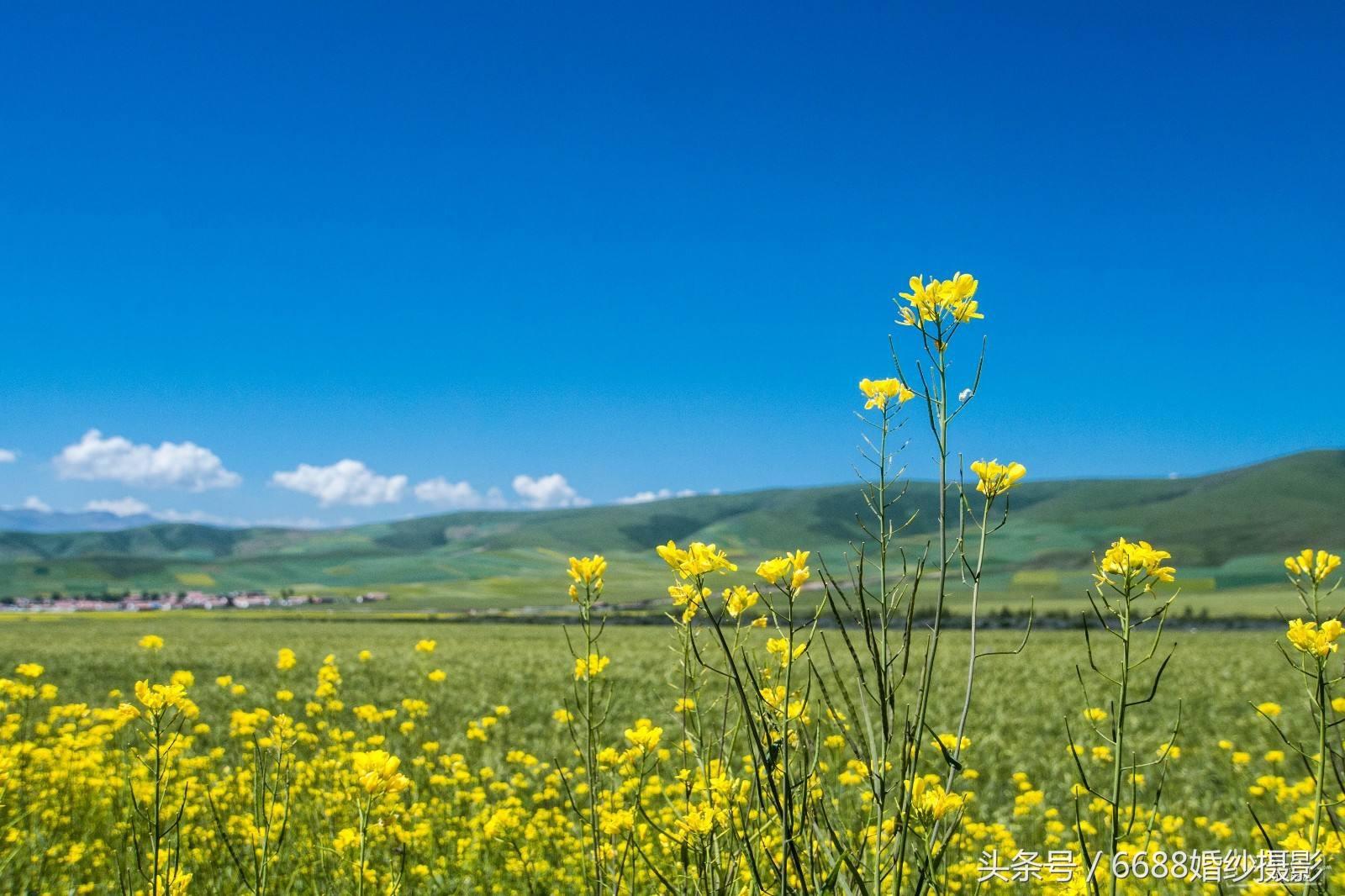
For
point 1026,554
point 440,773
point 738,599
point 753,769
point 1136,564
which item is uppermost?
point 1136,564

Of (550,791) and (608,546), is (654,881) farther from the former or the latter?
(608,546)

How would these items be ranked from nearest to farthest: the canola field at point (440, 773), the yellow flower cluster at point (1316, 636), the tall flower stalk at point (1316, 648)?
the tall flower stalk at point (1316, 648)
the yellow flower cluster at point (1316, 636)
the canola field at point (440, 773)

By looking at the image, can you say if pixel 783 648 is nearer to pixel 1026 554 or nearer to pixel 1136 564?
pixel 1136 564

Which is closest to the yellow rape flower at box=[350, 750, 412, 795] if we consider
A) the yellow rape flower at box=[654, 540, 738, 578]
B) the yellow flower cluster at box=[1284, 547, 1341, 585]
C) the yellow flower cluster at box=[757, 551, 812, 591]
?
the yellow rape flower at box=[654, 540, 738, 578]

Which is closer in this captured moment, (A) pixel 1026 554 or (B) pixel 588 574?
(B) pixel 588 574

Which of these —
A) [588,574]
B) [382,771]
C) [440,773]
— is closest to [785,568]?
[588,574]

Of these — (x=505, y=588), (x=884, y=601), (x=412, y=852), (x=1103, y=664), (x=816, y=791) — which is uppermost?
(x=884, y=601)

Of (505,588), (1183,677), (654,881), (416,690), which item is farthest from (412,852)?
(505,588)

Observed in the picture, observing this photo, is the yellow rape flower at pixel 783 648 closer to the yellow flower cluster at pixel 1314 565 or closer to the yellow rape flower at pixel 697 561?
the yellow rape flower at pixel 697 561

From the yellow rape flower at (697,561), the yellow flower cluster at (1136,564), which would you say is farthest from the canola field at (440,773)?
the yellow flower cluster at (1136,564)

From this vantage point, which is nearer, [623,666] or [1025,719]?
[1025,719]

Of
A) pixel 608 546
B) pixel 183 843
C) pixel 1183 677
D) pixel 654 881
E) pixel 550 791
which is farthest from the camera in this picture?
pixel 608 546

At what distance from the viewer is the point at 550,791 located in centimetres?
524

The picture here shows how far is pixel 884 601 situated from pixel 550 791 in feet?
13.4
